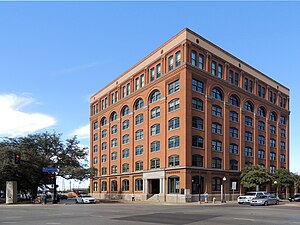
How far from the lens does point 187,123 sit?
181 feet

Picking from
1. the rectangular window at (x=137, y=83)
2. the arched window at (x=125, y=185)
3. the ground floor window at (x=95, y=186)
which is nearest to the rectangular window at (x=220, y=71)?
the rectangular window at (x=137, y=83)

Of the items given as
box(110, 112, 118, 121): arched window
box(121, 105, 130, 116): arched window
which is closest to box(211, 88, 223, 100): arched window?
box(121, 105, 130, 116): arched window

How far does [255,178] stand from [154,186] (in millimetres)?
16934

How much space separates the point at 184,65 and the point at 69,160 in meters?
25.2

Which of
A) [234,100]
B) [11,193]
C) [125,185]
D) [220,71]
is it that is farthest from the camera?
[125,185]

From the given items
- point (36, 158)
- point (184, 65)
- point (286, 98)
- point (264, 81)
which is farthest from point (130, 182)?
point (286, 98)

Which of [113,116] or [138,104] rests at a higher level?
[138,104]

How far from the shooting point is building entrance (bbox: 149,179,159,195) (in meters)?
63.6

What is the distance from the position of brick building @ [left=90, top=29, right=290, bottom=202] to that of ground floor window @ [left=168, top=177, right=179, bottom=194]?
0.15 meters

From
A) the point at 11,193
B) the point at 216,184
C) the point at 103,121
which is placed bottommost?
the point at 11,193

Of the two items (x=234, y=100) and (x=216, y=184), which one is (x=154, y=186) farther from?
(x=234, y=100)

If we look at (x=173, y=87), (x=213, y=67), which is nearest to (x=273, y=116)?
(x=213, y=67)

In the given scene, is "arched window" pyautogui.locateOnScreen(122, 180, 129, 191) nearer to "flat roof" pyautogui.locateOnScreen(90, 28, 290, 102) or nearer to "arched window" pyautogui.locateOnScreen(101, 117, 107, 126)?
"arched window" pyautogui.locateOnScreen(101, 117, 107, 126)

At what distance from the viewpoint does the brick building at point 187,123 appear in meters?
56.5
